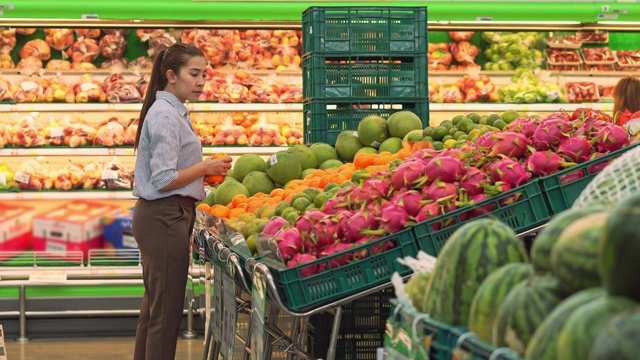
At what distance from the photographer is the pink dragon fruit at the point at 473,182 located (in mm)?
2377

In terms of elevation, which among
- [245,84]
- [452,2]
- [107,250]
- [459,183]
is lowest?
[107,250]

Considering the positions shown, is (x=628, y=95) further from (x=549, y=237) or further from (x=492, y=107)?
(x=549, y=237)

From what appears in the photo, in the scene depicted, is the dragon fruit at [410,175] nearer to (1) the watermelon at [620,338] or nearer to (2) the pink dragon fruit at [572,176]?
(2) the pink dragon fruit at [572,176]

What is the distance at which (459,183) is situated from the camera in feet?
7.89

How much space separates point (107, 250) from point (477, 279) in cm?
526

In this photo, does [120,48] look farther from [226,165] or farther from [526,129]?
[526,129]

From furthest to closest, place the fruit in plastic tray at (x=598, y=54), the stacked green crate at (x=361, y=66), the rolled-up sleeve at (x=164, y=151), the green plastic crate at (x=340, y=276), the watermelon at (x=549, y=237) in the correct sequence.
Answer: the fruit in plastic tray at (x=598, y=54)
the stacked green crate at (x=361, y=66)
the rolled-up sleeve at (x=164, y=151)
the green plastic crate at (x=340, y=276)
the watermelon at (x=549, y=237)

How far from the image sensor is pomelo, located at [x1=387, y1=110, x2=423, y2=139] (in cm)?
393

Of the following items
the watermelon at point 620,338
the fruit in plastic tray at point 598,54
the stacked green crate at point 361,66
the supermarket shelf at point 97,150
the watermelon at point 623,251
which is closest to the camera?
the watermelon at point 620,338

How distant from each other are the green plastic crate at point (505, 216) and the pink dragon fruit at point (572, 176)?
77 millimetres

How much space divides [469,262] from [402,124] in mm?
2630

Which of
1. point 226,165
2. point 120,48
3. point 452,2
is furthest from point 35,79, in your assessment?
point 226,165

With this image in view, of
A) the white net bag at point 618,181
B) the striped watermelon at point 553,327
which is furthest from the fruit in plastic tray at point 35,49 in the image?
the striped watermelon at point 553,327

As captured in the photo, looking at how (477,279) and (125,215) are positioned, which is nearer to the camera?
(477,279)
